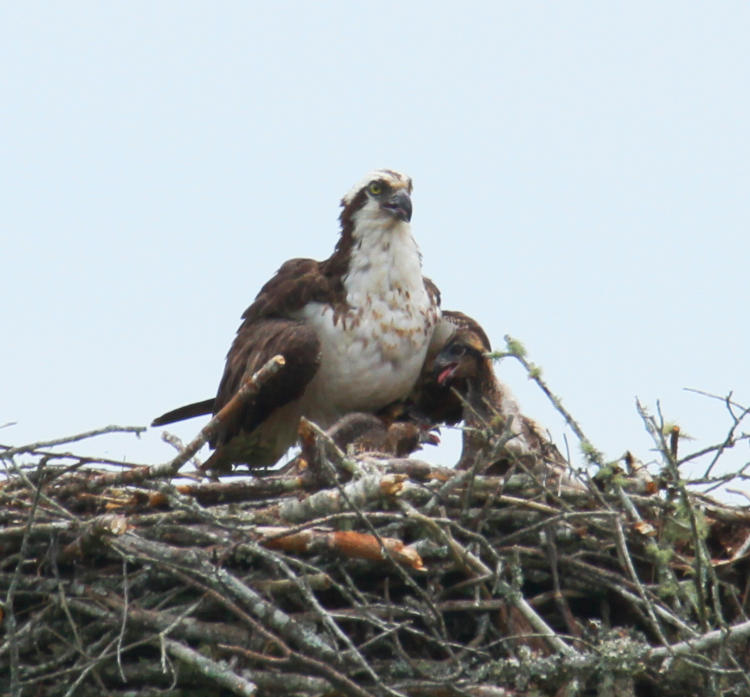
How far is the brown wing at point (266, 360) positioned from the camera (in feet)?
26.4

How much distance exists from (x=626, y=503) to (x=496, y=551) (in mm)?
577

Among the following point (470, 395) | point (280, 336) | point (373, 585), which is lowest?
point (373, 585)

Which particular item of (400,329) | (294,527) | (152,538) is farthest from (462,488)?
(400,329)

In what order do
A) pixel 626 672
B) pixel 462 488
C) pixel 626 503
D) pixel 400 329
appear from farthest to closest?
pixel 400 329 → pixel 462 488 → pixel 626 503 → pixel 626 672

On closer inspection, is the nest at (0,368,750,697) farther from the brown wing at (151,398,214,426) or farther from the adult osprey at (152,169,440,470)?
the brown wing at (151,398,214,426)

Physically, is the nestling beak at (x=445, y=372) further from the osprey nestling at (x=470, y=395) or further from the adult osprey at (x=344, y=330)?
the adult osprey at (x=344, y=330)

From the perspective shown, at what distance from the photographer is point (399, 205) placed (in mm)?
8336

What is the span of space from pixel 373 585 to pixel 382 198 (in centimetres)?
292

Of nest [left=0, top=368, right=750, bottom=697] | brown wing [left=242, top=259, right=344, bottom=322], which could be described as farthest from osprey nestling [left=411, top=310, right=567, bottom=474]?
brown wing [left=242, top=259, right=344, bottom=322]

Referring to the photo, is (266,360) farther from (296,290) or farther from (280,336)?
(296,290)

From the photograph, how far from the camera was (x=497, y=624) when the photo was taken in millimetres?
6078

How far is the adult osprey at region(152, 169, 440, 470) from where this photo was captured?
816cm

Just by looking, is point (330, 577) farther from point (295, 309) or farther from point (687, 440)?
point (295, 309)

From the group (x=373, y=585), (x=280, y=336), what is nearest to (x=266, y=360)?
(x=280, y=336)
